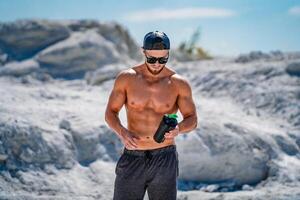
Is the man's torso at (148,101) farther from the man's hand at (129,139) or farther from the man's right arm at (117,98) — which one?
the man's hand at (129,139)

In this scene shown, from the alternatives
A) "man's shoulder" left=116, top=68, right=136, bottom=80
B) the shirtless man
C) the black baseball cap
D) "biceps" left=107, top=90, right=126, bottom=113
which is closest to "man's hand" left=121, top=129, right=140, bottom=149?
the shirtless man

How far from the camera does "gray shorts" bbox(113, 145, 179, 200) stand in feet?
9.57

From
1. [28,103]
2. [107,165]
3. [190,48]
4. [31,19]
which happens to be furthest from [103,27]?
[107,165]

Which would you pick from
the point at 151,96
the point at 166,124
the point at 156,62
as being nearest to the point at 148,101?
the point at 151,96

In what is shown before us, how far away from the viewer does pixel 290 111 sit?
24.8 ft

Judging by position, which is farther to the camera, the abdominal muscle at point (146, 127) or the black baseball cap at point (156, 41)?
the abdominal muscle at point (146, 127)

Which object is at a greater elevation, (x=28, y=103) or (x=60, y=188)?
(x=28, y=103)

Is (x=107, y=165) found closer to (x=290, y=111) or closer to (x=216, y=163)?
(x=216, y=163)

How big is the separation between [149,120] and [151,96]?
17 cm

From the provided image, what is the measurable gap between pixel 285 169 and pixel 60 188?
2919 millimetres

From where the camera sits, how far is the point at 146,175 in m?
2.92

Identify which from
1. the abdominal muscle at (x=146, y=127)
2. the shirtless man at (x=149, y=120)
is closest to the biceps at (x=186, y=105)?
the shirtless man at (x=149, y=120)

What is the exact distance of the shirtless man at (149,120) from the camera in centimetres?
292

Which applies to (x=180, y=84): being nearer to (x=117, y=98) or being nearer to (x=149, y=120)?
(x=149, y=120)
